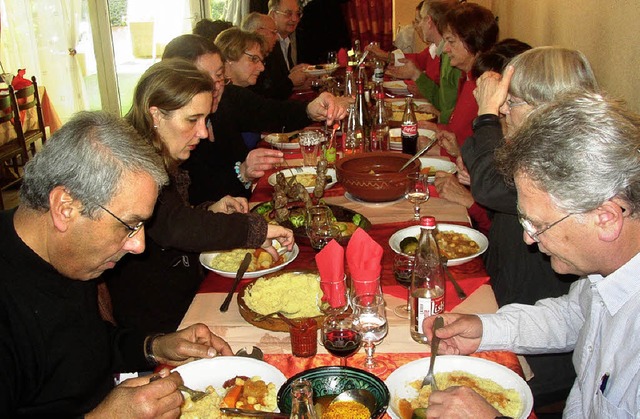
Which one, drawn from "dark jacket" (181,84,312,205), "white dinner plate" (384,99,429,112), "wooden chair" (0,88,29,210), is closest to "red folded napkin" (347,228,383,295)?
"dark jacket" (181,84,312,205)

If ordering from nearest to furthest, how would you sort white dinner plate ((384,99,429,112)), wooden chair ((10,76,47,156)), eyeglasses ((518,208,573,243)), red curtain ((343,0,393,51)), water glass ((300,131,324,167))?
eyeglasses ((518,208,573,243)) → water glass ((300,131,324,167)) → white dinner plate ((384,99,429,112)) → wooden chair ((10,76,47,156)) → red curtain ((343,0,393,51))

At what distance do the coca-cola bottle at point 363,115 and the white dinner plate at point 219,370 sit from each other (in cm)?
211

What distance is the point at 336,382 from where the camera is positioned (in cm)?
146

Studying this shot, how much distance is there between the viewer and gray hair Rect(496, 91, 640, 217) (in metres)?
1.24

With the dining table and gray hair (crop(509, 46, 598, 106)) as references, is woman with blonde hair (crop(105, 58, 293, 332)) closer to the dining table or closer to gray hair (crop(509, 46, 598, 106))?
the dining table

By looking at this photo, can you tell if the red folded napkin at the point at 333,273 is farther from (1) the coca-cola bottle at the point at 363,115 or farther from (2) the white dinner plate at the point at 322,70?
(2) the white dinner plate at the point at 322,70

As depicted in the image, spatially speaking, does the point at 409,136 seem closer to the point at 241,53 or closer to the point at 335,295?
the point at 241,53

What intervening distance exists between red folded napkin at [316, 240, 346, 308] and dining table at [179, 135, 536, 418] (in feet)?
0.49

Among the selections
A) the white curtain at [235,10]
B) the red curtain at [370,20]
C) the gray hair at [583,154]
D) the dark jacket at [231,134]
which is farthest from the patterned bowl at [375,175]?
the red curtain at [370,20]

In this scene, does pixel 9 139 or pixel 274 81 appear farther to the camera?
pixel 274 81

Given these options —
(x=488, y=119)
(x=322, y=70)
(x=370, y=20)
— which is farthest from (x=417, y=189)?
(x=370, y=20)

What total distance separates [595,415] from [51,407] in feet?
4.10

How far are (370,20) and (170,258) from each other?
7.76m

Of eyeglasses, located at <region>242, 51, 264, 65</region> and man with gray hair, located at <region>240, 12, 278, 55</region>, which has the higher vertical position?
man with gray hair, located at <region>240, 12, 278, 55</region>
